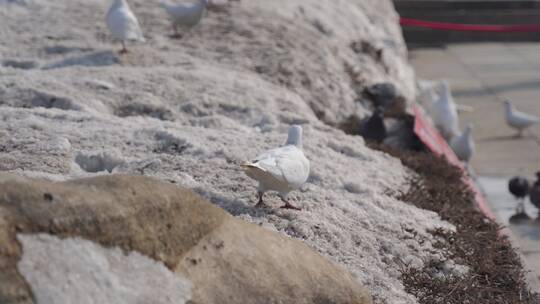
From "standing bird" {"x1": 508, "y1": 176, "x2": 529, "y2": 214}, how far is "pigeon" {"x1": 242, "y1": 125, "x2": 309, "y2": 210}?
402cm

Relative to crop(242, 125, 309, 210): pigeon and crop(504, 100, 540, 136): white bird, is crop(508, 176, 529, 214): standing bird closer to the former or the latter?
crop(504, 100, 540, 136): white bird

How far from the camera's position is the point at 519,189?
9.28m

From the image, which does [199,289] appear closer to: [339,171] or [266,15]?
[339,171]

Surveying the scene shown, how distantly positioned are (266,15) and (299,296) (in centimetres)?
824

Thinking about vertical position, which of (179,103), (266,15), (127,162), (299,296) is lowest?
(266,15)

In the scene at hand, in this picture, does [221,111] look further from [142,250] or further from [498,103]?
[498,103]

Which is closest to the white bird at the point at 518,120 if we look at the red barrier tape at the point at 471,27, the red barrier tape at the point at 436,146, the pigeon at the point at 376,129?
the red barrier tape at the point at 436,146

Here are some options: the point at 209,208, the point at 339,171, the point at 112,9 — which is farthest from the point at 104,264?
the point at 112,9

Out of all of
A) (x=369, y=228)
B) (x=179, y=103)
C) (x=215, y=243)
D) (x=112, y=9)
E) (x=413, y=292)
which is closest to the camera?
(x=215, y=243)

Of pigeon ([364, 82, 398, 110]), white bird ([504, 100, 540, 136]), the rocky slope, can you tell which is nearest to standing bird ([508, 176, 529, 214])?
pigeon ([364, 82, 398, 110])

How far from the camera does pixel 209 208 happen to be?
4367 mm

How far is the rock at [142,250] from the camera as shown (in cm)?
363

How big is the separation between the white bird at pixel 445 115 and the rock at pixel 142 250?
7.28 m

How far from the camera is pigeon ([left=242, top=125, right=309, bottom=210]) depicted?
5359mm
